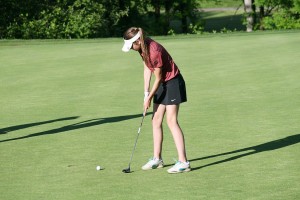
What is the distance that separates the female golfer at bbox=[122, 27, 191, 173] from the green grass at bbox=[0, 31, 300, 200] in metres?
0.22

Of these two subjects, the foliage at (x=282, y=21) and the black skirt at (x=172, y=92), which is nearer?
the black skirt at (x=172, y=92)

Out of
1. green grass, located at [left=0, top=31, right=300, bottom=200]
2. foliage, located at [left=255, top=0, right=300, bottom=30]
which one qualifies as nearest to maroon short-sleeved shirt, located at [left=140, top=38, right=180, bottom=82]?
green grass, located at [left=0, top=31, right=300, bottom=200]

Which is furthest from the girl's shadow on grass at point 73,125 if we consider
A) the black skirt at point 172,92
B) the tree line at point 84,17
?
the tree line at point 84,17

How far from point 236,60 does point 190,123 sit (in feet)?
25.1

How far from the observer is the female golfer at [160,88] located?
9906 millimetres

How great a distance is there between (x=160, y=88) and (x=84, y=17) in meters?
29.5

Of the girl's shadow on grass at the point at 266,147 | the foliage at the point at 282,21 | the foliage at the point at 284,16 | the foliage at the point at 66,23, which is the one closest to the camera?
the girl's shadow on grass at the point at 266,147

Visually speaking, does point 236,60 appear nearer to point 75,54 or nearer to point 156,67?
point 75,54

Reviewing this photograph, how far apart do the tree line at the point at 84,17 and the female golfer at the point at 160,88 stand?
2576cm

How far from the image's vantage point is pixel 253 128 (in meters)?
13.0

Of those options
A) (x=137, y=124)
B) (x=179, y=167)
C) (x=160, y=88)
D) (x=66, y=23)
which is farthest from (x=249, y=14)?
(x=179, y=167)

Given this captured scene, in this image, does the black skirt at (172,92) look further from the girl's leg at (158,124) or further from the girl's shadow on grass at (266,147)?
the girl's shadow on grass at (266,147)

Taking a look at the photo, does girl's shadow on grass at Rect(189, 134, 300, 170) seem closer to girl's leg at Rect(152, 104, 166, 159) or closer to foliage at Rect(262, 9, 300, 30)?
girl's leg at Rect(152, 104, 166, 159)

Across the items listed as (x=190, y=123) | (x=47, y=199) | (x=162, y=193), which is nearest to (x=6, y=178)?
(x=47, y=199)
